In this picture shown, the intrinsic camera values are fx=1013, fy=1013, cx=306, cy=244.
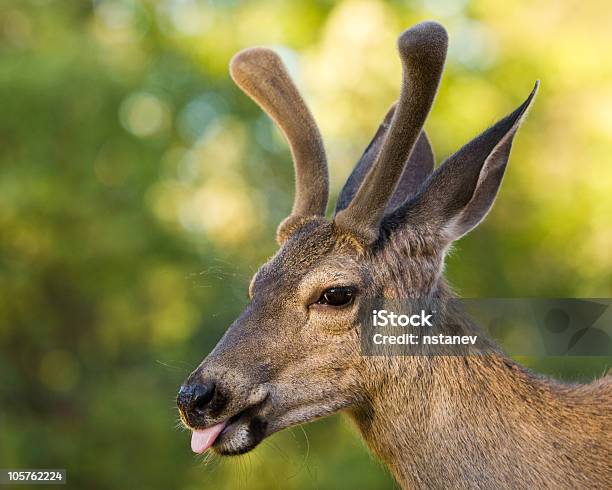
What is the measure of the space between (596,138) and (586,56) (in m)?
2.25

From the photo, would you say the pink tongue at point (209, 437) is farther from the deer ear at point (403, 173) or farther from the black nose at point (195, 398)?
the deer ear at point (403, 173)

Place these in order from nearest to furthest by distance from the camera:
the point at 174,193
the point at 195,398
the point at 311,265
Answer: the point at 195,398 < the point at 311,265 < the point at 174,193

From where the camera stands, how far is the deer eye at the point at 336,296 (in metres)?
4.26

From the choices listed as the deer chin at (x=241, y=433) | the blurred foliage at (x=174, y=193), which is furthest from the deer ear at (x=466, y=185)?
the blurred foliage at (x=174, y=193)

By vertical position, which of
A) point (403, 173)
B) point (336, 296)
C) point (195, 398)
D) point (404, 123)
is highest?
point (404, 123)

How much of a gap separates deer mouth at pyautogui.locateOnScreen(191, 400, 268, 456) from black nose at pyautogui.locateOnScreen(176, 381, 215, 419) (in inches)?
4.3

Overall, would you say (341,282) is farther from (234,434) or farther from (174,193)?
(174,193)

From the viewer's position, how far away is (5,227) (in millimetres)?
19453

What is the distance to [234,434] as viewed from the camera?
4090 mm

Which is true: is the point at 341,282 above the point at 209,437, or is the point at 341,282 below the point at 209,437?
above

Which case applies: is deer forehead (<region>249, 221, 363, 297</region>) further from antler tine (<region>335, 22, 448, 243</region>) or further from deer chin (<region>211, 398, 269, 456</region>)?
deer chin (<region>211, 398, 269, 456</region>)

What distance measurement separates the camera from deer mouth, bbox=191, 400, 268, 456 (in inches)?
161

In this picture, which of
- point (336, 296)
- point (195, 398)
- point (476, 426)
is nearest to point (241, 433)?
point (195, 398)

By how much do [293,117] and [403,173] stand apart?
0.63 meters
